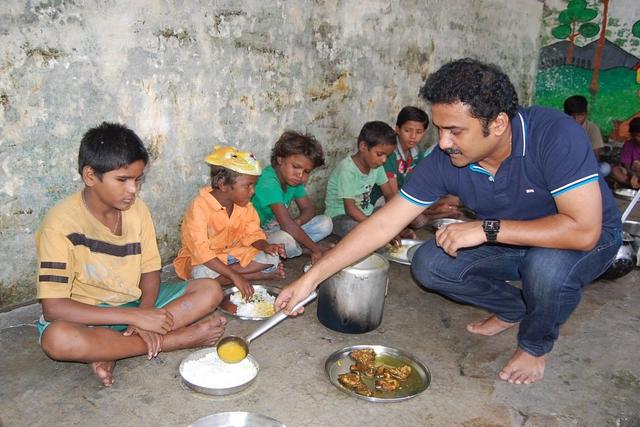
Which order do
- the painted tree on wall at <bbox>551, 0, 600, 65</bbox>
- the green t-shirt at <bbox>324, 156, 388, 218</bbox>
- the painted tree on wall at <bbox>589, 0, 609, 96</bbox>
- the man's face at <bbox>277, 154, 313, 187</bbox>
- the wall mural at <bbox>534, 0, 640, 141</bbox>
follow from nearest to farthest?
1. the man's face at <bbox>277, 154, 313, 187</bbox>
2. the green t-shirt at <bbox>324, 156, 388, 218</bbox>
3. the wall mural at <bbox>534, 0, 640, 141</bbox>
4. the painted tree on wall at <bbox>589, 0, 609, 96</bbox>
5. the painted tree on wall at <bbox>551, 0, 600, 65</bbox>

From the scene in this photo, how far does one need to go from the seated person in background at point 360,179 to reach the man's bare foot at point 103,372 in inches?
87.0

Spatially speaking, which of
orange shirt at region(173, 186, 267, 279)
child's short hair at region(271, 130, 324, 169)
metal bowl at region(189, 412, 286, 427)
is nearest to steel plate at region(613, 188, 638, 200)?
child's short hair at region(271, 130, 324, 169)

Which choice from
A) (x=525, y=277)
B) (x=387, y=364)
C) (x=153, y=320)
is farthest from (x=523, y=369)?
(x=153, y=320)

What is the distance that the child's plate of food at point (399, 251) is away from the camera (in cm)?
372

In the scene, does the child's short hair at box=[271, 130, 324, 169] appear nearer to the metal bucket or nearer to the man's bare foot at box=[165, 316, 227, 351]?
the metal bucket

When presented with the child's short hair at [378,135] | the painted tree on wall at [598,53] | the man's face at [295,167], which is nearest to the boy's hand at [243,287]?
the man's face at [295,167]

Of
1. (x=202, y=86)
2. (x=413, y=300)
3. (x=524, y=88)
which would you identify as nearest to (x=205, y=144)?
(x=202, y=86)

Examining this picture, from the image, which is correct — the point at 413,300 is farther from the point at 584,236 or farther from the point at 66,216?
the point at 66,216

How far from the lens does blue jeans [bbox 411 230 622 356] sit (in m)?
2.28

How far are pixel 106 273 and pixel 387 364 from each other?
1331 mm

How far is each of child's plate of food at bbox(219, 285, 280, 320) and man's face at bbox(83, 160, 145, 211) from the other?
2.91ft

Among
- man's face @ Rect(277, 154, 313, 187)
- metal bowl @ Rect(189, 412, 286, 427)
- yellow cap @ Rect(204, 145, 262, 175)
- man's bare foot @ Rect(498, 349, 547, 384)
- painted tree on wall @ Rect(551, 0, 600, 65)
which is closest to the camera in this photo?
metal bowl @ Rect(189, 412, 286, 427)

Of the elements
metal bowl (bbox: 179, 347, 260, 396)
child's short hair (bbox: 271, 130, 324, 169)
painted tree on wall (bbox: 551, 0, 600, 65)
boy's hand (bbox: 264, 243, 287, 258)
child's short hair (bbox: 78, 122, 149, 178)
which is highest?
painted tree on wall (bbox: 551, 0, 600, 65)

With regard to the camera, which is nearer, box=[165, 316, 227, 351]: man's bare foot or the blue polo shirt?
the blue polo shirt
